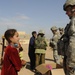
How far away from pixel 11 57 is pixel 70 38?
1206 millimetres

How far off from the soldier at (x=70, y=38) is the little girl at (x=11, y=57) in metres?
1.00

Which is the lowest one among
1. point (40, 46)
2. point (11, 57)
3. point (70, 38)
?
point (40, 46)

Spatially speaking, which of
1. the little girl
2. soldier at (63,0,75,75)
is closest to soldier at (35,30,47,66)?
the little girl

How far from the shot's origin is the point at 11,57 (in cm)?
463

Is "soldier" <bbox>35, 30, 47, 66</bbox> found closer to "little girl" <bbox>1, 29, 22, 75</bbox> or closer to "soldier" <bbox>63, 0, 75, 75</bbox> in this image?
"little girl" <bbox>1, 29, 22, 75</bbox>

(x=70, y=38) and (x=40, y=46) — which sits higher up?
(x=70, y=38)

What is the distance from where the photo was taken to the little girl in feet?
15.3

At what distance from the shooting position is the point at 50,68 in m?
7.43

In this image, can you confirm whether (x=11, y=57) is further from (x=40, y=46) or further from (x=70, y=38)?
(x=40, y=46)

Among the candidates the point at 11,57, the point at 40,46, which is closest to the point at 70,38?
the point at 11,57

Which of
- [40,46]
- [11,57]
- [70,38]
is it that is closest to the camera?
[70,38]

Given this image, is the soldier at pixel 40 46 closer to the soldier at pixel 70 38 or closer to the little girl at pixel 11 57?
the little girl at pixel 11 57

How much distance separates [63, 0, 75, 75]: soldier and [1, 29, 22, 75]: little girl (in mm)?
1002

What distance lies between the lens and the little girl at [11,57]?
4648 millimetres
